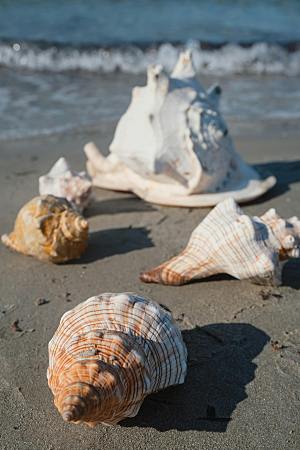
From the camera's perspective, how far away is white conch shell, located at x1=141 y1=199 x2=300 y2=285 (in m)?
3.04

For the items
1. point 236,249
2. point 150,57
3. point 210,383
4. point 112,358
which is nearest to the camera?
point 112,358

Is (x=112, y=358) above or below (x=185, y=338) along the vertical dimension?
above

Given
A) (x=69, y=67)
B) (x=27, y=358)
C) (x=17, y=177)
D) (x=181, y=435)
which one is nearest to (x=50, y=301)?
(x=27, y=358)

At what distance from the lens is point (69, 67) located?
10.1 metres

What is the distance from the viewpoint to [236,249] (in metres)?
3.06

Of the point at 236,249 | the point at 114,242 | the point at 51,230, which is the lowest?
the point at 114,242

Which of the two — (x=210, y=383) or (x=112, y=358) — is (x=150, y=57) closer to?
(x=210, y=383)

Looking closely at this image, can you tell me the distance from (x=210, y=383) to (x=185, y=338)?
33 cm

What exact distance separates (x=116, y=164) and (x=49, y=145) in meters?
1.53

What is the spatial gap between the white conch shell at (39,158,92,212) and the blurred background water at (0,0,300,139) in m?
2.27

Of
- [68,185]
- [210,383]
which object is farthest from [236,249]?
[68,185]

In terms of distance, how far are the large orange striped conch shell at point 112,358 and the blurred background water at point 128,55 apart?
4.28m

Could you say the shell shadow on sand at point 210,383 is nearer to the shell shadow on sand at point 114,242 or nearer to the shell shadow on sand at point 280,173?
the shell shadow on sand at point 114,242

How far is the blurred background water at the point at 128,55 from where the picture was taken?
7094 millimetres
